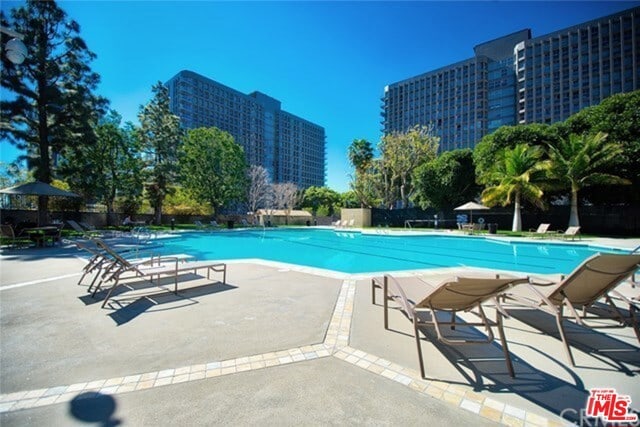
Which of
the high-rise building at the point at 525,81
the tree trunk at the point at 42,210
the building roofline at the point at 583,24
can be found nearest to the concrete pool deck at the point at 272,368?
the tree trunk at the point at 42,210

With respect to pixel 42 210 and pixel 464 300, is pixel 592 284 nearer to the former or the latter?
pixel 464 300

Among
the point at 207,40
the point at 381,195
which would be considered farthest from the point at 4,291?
the point at 381,195

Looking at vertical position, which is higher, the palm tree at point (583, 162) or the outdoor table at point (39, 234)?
the palm tree at point (583, 162)

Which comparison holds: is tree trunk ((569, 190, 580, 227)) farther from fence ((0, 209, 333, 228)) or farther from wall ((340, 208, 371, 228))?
fence ((0, 209, 333, 228))

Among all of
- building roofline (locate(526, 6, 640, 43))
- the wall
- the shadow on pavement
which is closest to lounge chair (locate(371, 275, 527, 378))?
the shadow on pavement

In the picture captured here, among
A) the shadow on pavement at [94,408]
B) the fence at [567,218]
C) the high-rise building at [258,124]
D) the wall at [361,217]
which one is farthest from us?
the high-rise building at [258,124]

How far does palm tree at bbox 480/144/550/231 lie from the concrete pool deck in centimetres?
1713

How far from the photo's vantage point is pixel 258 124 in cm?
8831

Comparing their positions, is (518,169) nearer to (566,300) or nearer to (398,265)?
(398,265)

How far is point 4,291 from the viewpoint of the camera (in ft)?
14.9

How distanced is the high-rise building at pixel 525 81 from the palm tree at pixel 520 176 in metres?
54.6

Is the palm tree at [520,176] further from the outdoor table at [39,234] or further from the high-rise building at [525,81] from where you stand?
the high-rise building at [525,81]

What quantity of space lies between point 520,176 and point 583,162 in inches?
122

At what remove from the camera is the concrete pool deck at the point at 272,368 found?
180 centimetres
